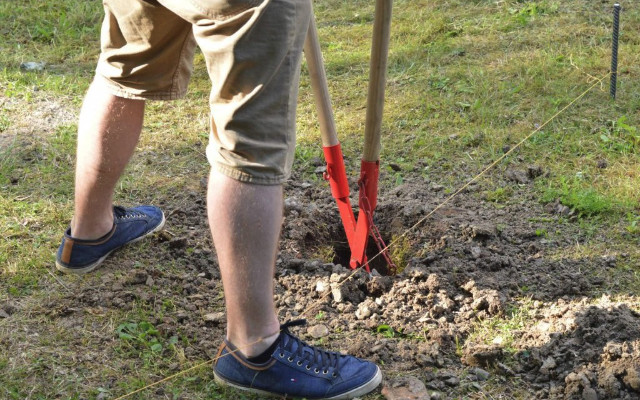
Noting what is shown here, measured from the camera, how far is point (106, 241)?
3.04 m

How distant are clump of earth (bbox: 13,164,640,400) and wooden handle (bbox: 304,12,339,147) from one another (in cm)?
52

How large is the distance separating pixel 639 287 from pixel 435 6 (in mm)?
3288

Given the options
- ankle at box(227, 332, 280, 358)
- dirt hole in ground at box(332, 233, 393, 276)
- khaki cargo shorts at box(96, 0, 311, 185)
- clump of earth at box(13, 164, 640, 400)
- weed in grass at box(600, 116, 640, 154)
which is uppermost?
khaki cargo shorts at box(96, 0, 311, 185)

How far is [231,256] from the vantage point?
86.2 inches

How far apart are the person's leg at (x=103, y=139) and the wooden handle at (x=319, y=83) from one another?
61cm

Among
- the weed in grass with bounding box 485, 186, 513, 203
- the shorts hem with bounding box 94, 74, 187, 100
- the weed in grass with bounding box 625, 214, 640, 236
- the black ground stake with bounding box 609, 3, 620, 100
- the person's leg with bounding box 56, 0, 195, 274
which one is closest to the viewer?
the person's leg with bounding box 56, 0, 195, 274

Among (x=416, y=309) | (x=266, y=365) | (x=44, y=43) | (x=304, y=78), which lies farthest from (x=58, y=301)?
(x=44, y=43)

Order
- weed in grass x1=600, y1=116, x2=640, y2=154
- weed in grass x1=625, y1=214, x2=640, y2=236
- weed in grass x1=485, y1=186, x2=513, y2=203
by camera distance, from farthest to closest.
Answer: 1. weed in grass x1=600, y1=116, x2=640, y2=154
2. weed in grass x1=485, y1=186, x2=513, y2=203
3. weed in grass x1=625, y1=214, x2=640, y2=236

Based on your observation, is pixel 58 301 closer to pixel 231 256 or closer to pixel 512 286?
pixel 231 256

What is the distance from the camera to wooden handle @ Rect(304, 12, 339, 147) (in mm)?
2779

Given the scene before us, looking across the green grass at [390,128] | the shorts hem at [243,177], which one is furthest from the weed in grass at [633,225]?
the shorts hem at [243,177]

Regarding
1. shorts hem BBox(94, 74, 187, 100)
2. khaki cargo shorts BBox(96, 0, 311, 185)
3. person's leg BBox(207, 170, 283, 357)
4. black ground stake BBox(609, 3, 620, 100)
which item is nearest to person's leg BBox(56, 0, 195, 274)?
shorts hem BBox(94, 74, 187, 100)

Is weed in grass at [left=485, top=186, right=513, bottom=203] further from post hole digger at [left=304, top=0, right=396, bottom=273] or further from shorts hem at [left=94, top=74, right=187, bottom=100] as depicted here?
shorts hem at [left=94, top=74, right=187, bottom=100]

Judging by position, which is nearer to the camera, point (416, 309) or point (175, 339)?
point (175, 339)
